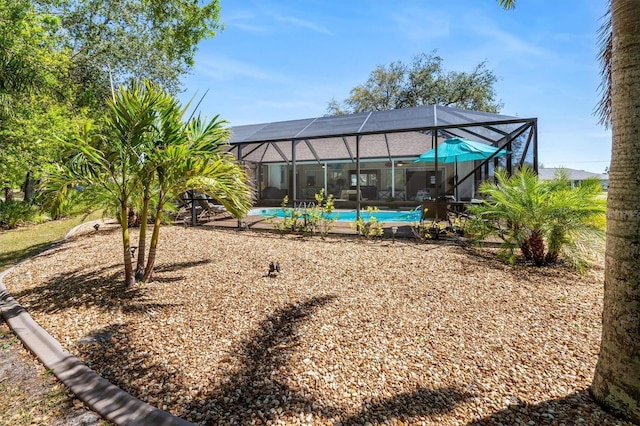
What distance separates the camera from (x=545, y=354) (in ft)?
9.36

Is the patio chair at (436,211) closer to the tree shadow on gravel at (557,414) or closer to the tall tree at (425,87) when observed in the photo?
the tree shadow on gravel at (557,414)

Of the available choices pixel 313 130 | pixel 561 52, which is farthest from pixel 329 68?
pixel 561 52

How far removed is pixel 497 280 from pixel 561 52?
9.80m

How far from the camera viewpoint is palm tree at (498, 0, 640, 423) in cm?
202

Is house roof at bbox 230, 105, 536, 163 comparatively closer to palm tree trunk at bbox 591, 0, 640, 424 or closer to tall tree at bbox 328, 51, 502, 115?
palm tree trunk at bbox 591, 0, 640, 424

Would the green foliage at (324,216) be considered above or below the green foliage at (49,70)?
below

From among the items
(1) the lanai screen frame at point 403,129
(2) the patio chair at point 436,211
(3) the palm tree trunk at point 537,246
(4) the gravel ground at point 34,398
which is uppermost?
(1) the lanai screen frame at point 403,129

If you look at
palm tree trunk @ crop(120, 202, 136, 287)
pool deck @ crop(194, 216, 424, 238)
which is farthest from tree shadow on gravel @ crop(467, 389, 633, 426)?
pool deck @ crop(194, 216, 424, 238)

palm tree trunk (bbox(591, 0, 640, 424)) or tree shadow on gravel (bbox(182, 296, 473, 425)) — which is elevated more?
palm tree trunk (bbox(591, 0, 640, 424))

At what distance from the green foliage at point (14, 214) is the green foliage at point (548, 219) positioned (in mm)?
15188

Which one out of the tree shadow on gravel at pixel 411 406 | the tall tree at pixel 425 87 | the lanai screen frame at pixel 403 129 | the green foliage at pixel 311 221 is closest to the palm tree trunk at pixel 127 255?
the tree shadow on gravel at pixel 411 406

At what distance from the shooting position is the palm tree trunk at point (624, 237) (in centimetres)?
202

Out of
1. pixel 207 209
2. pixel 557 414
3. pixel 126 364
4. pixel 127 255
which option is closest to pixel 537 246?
pixel 557 414

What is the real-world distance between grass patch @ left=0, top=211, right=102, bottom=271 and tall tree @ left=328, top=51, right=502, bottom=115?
22.4 meters
